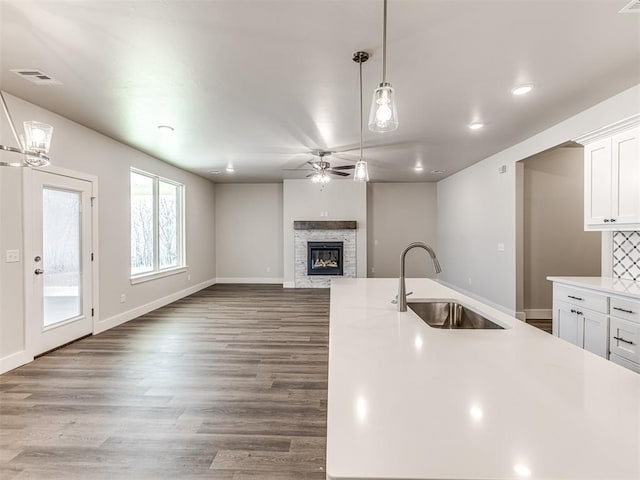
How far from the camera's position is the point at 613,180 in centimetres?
294

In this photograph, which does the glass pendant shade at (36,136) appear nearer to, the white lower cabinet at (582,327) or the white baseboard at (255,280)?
the white lower cabinet at (582,327)

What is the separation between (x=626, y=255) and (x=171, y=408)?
4.30 metres

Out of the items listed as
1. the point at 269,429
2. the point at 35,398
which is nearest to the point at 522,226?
the point at 269,429

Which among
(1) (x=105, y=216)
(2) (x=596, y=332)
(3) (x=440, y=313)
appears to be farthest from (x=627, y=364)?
(1) (x=105, y=216)

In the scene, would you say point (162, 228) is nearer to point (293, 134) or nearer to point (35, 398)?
point (293, 134)

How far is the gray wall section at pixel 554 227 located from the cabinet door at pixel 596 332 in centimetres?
249

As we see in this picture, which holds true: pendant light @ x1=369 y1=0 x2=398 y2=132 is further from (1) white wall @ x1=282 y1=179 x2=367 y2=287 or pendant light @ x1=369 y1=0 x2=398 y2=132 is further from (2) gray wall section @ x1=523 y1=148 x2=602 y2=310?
(1) white wall @ x1=282 y1=179 x2=367 y2=287

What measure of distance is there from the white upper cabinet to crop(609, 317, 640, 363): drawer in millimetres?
883

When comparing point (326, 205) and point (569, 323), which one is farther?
point (326, 205)

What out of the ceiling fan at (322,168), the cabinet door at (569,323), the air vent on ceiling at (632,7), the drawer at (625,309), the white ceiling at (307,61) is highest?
the white ceiling at (307,61)

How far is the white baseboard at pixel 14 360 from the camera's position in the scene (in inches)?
121

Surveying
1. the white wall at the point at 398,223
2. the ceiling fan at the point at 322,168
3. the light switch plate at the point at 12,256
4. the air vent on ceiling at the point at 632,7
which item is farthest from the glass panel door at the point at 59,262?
the white wall at the point at 398,223

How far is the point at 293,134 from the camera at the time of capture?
4289mm

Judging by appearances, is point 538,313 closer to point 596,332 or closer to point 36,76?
point 596,332
